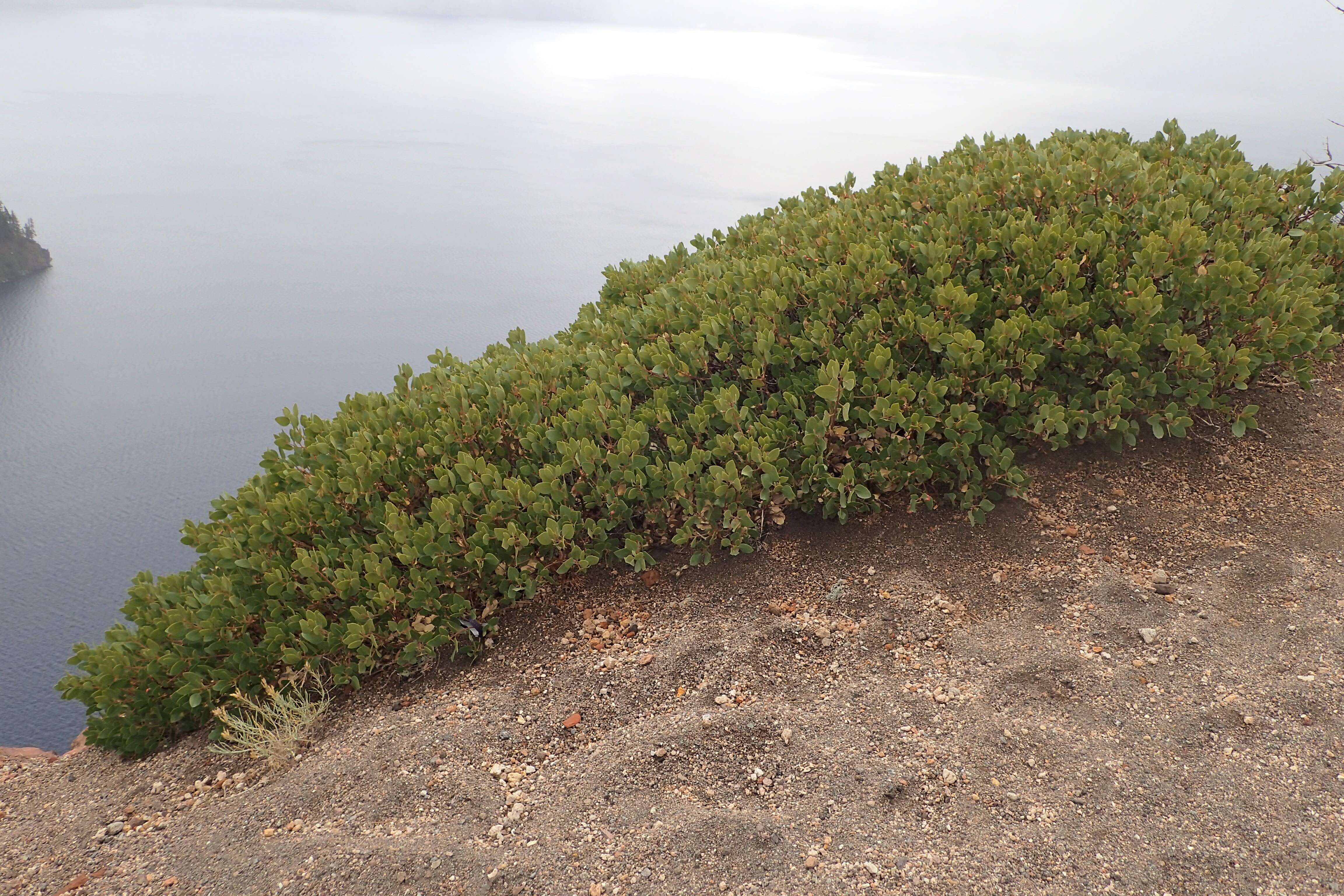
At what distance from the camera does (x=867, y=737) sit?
3.37 metres

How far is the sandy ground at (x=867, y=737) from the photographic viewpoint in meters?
2.88

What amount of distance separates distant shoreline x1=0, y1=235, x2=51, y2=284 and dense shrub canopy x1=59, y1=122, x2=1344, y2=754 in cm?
3523

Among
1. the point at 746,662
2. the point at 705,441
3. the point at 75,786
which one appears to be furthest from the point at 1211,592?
the point at 75,786

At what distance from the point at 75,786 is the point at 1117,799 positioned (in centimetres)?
485

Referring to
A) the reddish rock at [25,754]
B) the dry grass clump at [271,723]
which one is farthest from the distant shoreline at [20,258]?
the dry grass clump at [271,723]

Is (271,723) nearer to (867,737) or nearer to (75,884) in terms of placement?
(75,884)

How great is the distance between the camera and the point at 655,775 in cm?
335

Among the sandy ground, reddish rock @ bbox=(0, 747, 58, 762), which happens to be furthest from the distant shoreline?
the sandy ground

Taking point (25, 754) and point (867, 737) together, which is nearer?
point (867, 737)

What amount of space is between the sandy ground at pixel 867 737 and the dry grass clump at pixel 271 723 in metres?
0.10

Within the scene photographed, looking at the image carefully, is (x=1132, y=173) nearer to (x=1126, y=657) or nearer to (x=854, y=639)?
(x=1126, y=657)

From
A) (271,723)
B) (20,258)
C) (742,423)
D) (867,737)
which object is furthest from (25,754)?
(20,258)

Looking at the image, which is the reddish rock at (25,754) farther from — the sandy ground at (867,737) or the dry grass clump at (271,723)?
the dry grass clump at (271,723)

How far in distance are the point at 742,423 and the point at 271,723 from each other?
2746 millimetres
